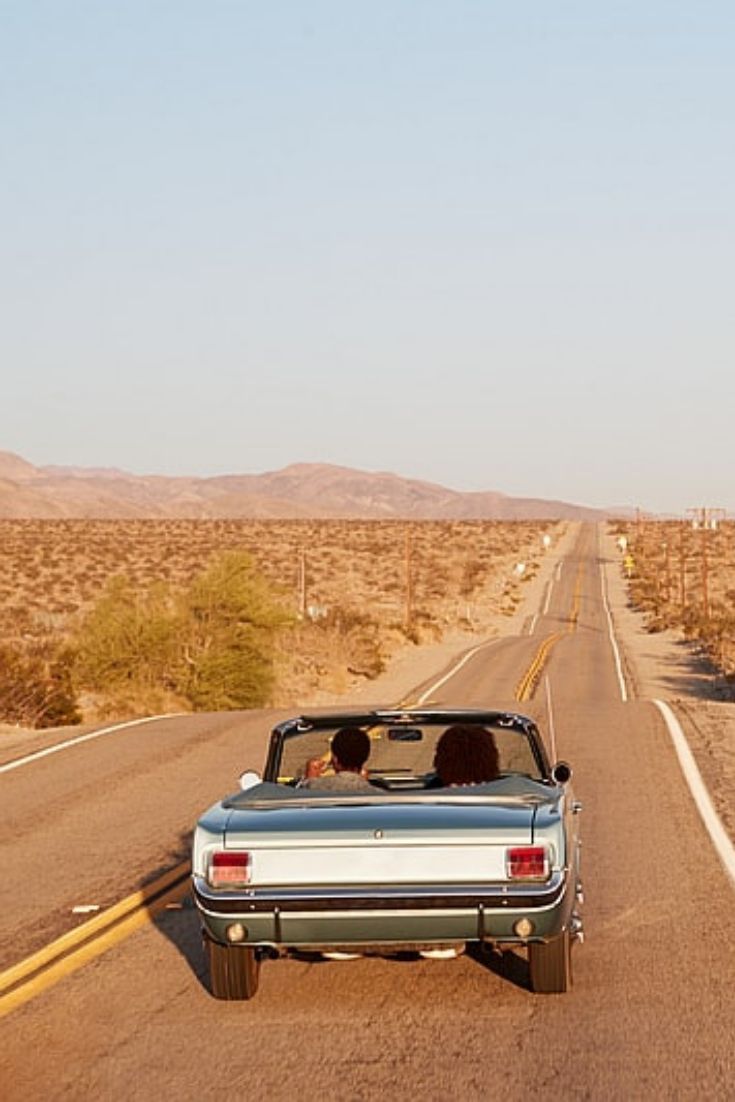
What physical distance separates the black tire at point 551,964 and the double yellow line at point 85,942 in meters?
2.41

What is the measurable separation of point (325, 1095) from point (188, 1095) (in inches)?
20.4

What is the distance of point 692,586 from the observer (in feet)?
339

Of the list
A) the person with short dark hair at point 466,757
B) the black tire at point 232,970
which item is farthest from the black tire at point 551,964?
the black tire at point 232,970

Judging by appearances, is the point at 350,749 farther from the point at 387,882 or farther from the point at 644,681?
the point at 644,681

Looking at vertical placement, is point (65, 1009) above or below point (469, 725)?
below

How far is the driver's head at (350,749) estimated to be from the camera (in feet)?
30.0

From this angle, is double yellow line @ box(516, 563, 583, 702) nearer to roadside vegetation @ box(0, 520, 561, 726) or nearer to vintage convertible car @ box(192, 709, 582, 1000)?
roadside vegetation @ box(0, 520, 561, 726)

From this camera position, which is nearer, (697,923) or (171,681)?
(697,923)

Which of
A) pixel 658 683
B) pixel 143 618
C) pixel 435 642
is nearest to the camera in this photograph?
pixel 143 618

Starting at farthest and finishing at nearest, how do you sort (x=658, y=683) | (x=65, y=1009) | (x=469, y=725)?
1. (x=658, y=683)
2. (x=469, y=725)
3. (x=65, y=1009)

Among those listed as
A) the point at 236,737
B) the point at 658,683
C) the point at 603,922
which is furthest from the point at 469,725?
the point at 658,683

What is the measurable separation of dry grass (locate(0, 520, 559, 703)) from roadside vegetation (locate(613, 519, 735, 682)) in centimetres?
791

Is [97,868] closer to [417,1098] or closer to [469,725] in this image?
[469,725]

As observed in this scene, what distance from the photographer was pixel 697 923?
389 inches
